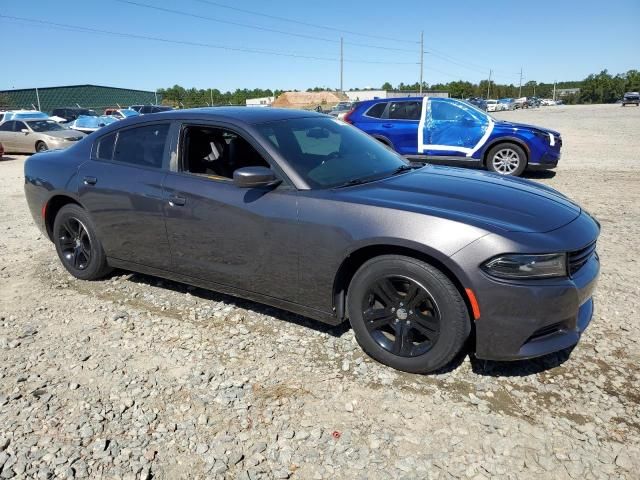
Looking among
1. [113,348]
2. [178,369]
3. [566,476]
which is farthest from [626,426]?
[113,348]

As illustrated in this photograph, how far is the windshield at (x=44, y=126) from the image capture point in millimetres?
16734

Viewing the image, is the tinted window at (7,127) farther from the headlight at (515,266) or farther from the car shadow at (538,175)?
the headlight at (515,266)

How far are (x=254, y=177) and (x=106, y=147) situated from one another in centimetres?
194

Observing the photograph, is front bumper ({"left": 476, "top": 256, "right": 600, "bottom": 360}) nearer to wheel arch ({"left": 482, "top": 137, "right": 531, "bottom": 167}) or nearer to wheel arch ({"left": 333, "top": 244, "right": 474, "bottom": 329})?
wheel arch ({"left": 333, "top": 244, "right": 474, "bottom": 329})

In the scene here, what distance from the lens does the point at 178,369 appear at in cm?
314

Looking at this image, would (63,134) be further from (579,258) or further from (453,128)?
(579,258)

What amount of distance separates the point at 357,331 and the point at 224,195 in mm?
1336

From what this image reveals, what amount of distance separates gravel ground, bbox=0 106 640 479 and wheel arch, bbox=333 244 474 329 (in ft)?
1.35

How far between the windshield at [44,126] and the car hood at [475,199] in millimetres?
17029

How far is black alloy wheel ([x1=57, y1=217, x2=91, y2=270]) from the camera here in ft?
14.9

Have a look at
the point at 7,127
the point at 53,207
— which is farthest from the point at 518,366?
the point at 7,127

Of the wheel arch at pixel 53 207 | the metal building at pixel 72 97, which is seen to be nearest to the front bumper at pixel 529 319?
the wheel arch at pixel 53 207

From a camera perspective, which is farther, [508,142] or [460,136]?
[460,136]

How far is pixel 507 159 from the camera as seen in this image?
955 centimetres
